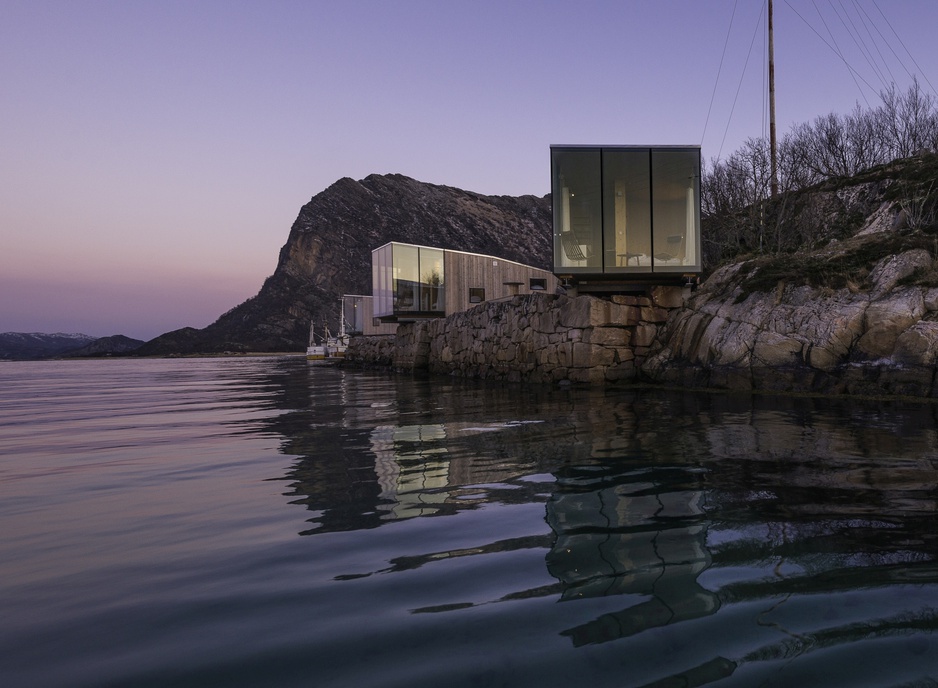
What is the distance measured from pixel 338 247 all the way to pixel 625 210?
340ft

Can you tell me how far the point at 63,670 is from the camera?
171cm

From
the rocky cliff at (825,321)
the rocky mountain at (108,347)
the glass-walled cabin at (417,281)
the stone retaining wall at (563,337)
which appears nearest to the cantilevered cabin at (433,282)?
the glass-walled cabin at (417,281)

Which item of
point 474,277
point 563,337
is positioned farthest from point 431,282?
point 563,337

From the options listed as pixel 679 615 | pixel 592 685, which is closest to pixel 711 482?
pixel 679 615

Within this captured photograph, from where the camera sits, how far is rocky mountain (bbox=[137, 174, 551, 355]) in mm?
104250

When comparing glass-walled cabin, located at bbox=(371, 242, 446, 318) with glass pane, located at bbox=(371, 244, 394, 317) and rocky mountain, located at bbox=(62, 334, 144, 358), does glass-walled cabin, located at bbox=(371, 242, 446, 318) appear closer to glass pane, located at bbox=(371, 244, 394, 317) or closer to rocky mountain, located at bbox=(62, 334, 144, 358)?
glass pane, located at bbox=(371, 244, 394, 317)

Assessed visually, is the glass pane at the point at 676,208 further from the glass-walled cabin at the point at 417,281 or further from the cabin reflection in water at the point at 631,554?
the glass-walled cabin at the point at 417,281

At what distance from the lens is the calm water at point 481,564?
168cm

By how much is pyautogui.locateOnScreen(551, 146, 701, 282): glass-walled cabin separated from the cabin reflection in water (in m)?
10.3

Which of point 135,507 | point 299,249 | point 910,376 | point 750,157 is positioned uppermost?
point 299,249

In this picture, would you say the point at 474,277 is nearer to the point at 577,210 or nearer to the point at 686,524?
the point at 577,210

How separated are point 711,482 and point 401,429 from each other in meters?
3.93

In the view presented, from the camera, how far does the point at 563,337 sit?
14734 millimetres

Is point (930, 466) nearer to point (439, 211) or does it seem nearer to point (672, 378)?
point (672, 378)
